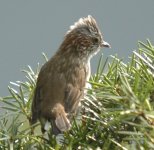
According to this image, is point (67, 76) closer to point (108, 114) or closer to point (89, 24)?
point (89, 24)

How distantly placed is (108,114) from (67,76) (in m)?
2.06

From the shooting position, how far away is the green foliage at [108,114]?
1870 mm

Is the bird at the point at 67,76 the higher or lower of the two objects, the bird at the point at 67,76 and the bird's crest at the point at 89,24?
the lower

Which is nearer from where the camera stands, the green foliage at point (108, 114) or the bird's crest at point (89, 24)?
the green foliage at point (108, 114)

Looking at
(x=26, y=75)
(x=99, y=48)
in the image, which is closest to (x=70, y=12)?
(x=99, y=48)

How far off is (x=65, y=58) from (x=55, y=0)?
1616 cm

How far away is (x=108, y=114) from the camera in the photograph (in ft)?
6.56

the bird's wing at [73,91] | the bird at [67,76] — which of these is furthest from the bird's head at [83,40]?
the bird's wing at [73,91]

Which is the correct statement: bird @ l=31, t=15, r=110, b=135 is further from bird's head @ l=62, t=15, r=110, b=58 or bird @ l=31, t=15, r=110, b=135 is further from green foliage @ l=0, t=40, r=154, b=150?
green foliage @ l=0, t=40, r=154, b=150

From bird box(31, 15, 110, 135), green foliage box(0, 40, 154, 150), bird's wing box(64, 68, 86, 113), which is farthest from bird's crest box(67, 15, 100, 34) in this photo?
green foliage box(0, 40, 154, 150)

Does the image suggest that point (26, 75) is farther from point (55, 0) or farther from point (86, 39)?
point (55, 0)

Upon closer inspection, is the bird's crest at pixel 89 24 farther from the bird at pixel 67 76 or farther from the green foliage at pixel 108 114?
the green foliage at pixel 108 114

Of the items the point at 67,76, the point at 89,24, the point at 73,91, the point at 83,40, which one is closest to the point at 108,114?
the point at 73,91

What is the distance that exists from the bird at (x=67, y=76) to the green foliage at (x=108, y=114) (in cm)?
62
